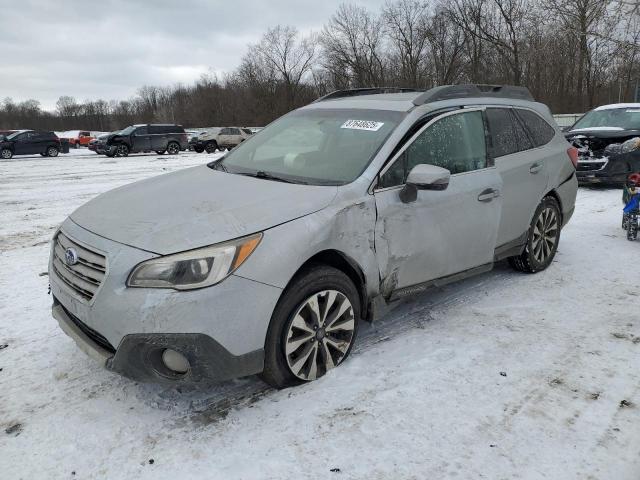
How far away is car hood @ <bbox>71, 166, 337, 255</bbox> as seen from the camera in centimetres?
268

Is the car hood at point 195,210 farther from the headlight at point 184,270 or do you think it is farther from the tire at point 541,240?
the tire at point 541,240

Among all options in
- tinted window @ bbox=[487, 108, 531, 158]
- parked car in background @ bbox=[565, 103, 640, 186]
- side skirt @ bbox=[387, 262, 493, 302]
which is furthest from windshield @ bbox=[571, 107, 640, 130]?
side skirt @ bbox=[387, 262, 493, 302]

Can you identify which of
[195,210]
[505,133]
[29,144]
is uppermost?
[29,144]

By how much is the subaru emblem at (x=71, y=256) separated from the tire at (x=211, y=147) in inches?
1079

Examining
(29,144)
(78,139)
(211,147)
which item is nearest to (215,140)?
(211,147)

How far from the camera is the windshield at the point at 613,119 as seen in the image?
1080cm

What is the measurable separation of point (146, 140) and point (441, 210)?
24.8 m

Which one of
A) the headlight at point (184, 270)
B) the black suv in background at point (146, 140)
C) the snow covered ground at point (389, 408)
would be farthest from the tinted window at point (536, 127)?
the black suv in background at point (146, 140)

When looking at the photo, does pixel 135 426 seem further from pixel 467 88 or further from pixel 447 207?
pixel 467 88

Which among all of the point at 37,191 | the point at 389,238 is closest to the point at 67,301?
the point at 389,238

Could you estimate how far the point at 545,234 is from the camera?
16.8ft

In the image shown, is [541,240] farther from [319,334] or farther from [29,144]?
[29,144]

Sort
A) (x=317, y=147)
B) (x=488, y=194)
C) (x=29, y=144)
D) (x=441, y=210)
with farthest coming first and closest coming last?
1. (x=29, y=144)
2. (x=488, y=194)
3. (x=317, y=147)
4. (x=441, y=210)

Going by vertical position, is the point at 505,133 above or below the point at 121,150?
below
